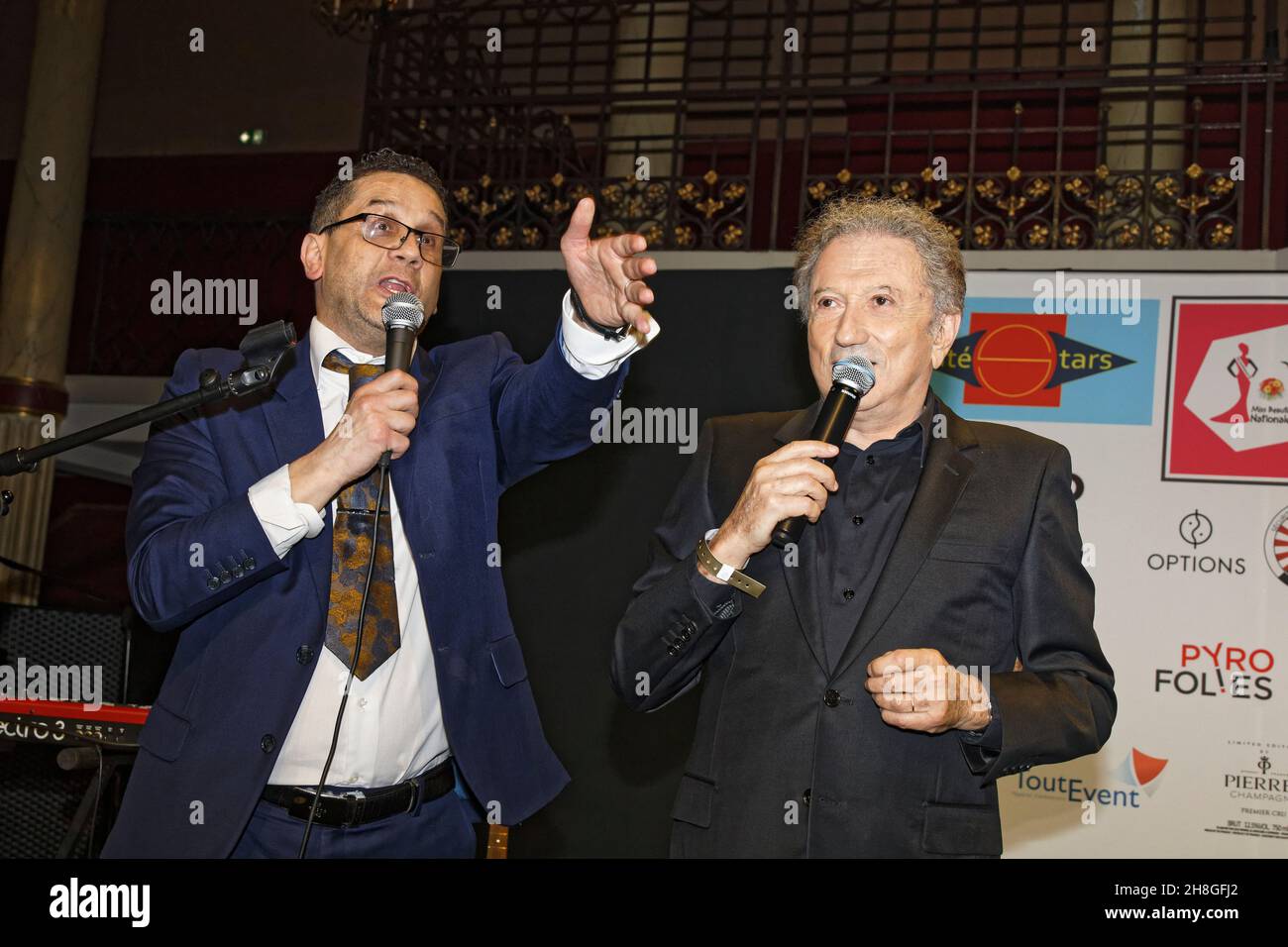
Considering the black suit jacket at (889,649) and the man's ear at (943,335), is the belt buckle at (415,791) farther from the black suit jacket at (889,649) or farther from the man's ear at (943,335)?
the man's ear at (943,335)

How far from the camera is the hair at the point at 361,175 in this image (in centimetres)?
238

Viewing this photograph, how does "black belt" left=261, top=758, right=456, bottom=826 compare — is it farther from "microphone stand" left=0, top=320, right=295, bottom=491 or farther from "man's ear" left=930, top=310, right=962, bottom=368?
"man's ear" left=930, top=310, right=962, bottom=368

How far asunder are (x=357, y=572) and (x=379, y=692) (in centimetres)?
21

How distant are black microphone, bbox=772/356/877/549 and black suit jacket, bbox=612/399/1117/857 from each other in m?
0.19

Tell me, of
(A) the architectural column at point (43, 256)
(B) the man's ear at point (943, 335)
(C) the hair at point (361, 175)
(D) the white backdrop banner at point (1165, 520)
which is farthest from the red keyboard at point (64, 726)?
(A) the architectural column at point (43, 256)

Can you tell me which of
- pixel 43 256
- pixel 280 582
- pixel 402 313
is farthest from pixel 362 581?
pixel 43 256

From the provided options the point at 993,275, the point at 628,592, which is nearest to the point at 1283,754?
the point at 993,275

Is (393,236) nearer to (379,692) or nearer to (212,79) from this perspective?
(379,692)

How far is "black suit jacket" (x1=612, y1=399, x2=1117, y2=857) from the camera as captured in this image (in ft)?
5.90

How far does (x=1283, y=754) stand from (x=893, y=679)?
3525 millimetres

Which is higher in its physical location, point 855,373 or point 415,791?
point 855,373

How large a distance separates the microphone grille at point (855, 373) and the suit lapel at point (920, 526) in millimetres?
185

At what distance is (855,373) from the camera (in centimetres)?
189
